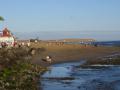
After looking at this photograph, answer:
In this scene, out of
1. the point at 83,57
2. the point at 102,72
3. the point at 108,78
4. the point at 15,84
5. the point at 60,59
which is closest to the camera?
the point at 15,84

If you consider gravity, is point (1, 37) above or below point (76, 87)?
above

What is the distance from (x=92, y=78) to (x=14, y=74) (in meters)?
10.4

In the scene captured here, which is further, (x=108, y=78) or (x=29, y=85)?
(x=108, y=78)

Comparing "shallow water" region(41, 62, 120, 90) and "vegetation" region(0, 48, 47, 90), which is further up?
"vegetation" region(0, 48, 47, 90)

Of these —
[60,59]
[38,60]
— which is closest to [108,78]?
[38,60]

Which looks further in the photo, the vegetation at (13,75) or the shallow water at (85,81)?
the shallow water at (85,81)

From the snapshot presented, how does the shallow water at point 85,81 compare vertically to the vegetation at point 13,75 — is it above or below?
below

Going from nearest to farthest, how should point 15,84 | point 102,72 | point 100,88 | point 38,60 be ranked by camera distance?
point 15,84 < point 100,88 < point 102,72 < point 38,60

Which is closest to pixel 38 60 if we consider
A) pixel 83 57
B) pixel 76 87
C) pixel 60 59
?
pixel 60 59

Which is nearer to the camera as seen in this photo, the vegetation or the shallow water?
the vegetation

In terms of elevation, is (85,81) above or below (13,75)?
below

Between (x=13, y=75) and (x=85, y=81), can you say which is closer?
(x=13, y=75)

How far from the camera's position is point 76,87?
29391 millimetres

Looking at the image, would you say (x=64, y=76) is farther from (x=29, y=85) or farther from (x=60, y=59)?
(x=60, y=59)
